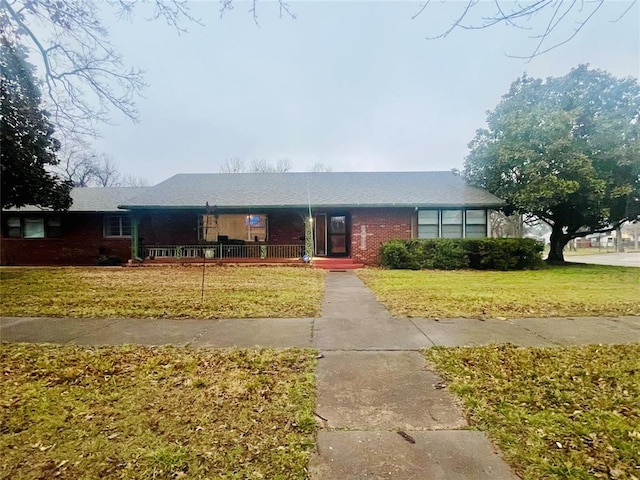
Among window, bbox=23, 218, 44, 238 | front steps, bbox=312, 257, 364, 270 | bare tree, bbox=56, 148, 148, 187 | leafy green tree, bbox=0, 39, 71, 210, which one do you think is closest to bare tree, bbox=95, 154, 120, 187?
bare tree, bbox=56, 148, 148, 187

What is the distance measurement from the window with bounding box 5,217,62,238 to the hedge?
57.1ft

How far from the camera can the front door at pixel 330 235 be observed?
16781 mm

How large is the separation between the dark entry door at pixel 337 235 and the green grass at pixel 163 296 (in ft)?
18.4

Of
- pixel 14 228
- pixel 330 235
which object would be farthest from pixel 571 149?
pixel 14 228

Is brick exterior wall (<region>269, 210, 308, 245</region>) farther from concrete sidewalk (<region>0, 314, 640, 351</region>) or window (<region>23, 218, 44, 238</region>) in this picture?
window (<region>23, 218, 44, 238</region>)

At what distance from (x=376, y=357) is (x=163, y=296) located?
570 cm

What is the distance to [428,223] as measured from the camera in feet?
50.2

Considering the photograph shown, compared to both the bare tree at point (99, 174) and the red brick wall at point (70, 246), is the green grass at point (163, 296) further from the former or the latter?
the bare tree at point (99, 174)

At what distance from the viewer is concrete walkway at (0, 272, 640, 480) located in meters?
2.13

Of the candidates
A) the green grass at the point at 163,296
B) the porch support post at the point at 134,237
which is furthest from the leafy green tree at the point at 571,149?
the porch support post at the point at 134,237

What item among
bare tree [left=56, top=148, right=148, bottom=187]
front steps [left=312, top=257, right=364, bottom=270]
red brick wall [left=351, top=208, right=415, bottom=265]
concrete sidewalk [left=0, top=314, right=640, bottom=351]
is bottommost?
concrete sidewalk [left=0, top=314, right=640, bottom=351]

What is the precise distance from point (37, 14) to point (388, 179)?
51.2 feet

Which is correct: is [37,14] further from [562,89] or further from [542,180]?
[562,89]

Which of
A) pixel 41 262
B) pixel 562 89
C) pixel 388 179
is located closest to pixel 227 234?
pixel 388 179
